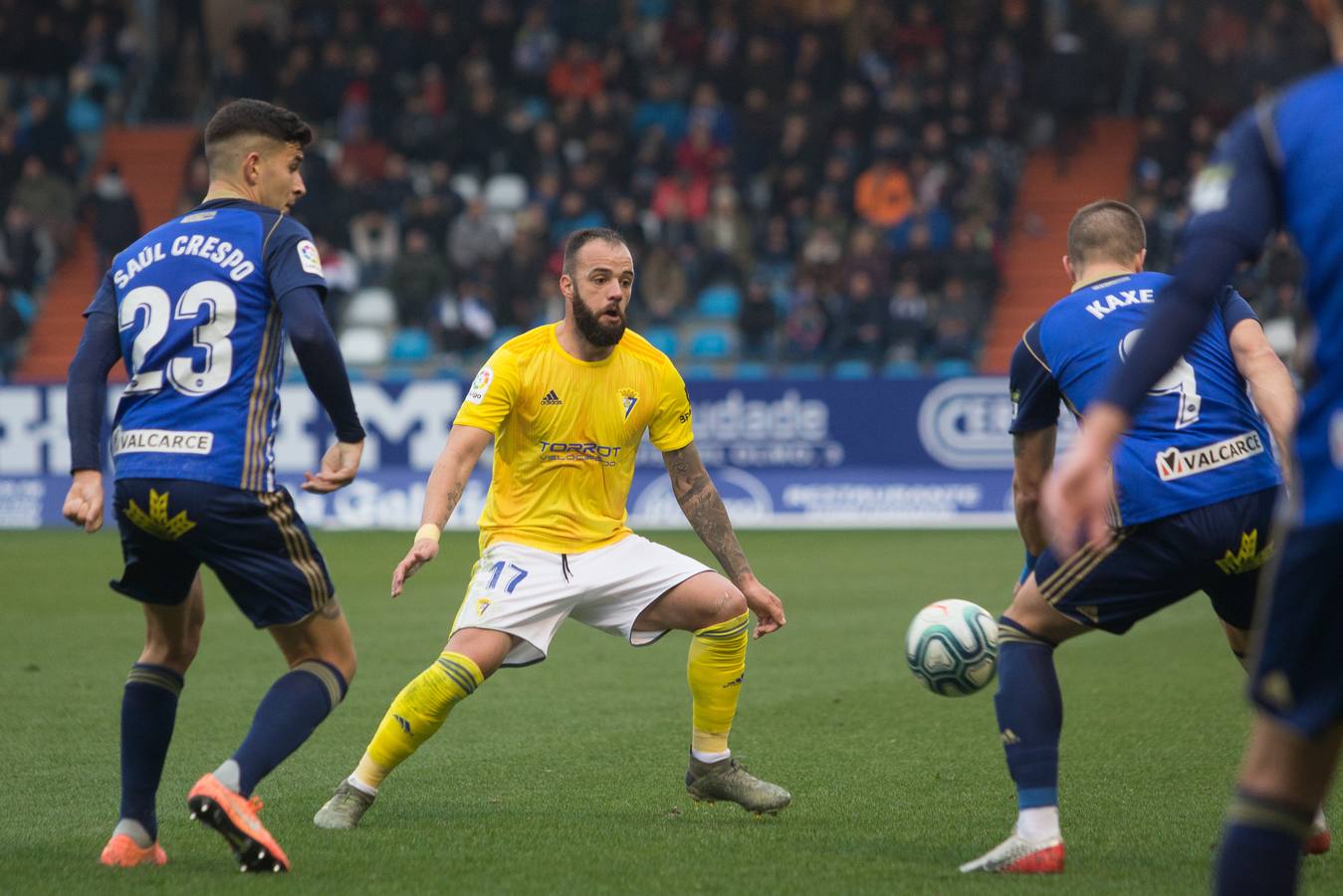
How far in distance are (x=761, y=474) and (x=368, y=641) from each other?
26.5 ft

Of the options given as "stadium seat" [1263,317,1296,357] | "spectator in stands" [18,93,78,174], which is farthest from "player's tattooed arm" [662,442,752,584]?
"spectator in stands" [18,93,78,174]

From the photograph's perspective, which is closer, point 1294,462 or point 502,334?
point 1294,462

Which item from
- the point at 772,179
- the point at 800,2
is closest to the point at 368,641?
the point at 772,179

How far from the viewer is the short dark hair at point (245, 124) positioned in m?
4.84

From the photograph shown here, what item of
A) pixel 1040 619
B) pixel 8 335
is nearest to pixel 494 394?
pixel 1040 619

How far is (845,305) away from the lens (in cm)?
1986

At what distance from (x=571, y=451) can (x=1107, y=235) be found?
1.99m

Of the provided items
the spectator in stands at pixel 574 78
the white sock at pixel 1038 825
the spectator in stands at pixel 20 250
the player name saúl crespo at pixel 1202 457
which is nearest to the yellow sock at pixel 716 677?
the white sock at pixel 1038 825

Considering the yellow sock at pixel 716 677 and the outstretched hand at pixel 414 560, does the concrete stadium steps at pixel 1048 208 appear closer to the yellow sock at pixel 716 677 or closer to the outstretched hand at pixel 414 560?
the yellow sock at pixel 716 677

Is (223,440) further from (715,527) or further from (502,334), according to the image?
(502,334)

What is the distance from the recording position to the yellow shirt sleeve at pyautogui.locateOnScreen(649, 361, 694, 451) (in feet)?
19.7

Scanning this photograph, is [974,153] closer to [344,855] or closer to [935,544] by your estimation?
[935,544]

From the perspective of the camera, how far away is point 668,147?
75.8 feet

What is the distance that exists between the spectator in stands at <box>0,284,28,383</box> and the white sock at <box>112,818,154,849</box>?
17.6 metres
